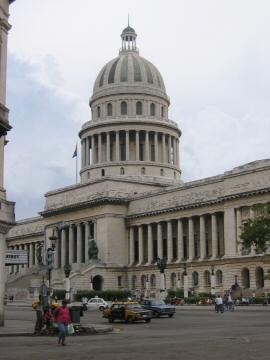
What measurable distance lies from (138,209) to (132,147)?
2111 cm

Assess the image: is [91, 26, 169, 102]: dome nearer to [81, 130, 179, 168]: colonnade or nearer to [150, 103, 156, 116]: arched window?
[150, 103, 156, 116]: arched window

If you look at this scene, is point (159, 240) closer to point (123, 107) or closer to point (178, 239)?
point (178, 239)

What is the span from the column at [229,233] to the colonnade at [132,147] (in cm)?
3570

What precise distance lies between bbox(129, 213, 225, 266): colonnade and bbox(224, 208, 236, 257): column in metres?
3.53

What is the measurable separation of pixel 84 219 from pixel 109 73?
33.3 metres

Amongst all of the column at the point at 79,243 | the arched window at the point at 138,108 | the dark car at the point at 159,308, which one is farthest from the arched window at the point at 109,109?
the dark car at the point at 159,308

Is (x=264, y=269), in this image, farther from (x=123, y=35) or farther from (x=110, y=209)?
(x=123, y=35)

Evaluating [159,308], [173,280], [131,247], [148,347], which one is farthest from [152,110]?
[148,347]

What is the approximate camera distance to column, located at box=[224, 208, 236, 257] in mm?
89812

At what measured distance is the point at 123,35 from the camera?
14238cm

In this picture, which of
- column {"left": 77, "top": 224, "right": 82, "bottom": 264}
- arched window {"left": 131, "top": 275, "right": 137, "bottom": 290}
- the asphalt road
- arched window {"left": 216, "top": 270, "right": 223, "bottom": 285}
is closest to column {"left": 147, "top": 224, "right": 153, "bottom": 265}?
arched window {"left": 131, "top": 275, "right": 137, "bottom": 290}

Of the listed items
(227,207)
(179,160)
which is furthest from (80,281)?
(179,160)

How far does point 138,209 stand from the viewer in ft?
357

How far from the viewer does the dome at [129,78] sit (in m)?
130
